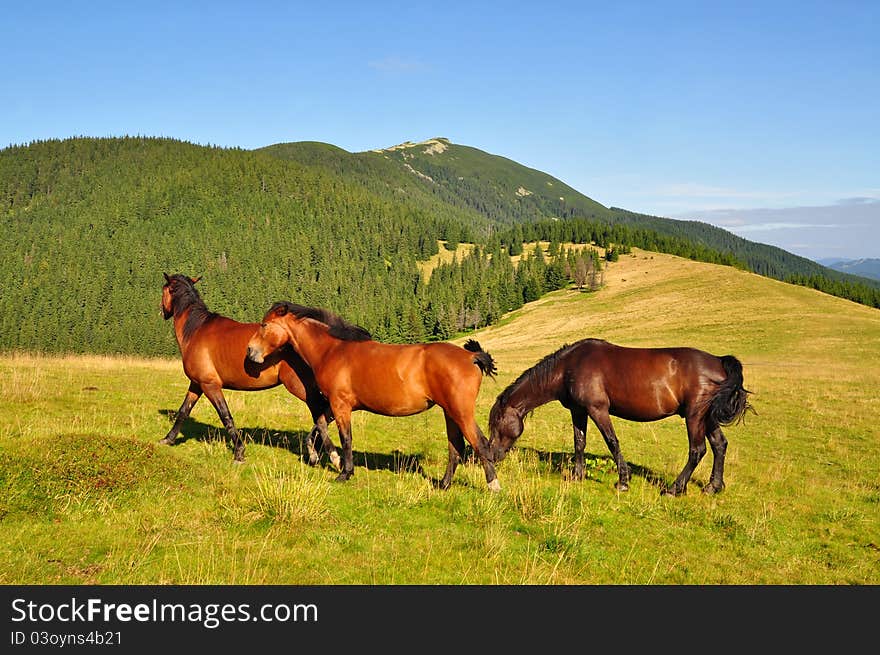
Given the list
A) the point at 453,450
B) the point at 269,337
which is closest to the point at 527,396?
the point at 453,450

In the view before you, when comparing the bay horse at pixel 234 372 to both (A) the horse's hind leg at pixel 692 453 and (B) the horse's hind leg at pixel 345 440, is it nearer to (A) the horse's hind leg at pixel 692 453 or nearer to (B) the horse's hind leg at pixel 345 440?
(B) the horse's hind leg at pixel 345 440

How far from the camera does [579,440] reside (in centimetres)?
1086

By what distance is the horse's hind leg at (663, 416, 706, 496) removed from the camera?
32.2 ft

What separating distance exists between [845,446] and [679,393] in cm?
1032

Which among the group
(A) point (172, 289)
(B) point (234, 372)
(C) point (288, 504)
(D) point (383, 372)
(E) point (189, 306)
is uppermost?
(A) point (172, 289)

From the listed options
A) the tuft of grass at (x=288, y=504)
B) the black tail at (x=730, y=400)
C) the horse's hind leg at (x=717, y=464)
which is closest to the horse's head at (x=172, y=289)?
the tuft of grass at (x=288, y=504)

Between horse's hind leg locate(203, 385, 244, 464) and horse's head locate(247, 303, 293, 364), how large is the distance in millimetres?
1115

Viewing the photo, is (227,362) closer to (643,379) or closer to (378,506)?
(378,506)

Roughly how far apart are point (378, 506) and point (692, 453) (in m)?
5.70

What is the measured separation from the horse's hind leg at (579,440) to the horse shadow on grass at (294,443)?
2.90m

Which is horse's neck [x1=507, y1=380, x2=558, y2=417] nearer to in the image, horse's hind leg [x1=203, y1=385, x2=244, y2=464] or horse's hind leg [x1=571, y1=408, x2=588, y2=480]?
horse's hind leg [x1=571, y1=408, x2=588, y2=480]

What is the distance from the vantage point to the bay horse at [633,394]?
10.0m

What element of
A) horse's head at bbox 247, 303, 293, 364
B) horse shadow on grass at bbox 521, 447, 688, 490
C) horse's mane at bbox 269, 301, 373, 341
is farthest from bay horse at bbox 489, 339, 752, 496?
horse's head at bbox 247, 303, 293, 364
